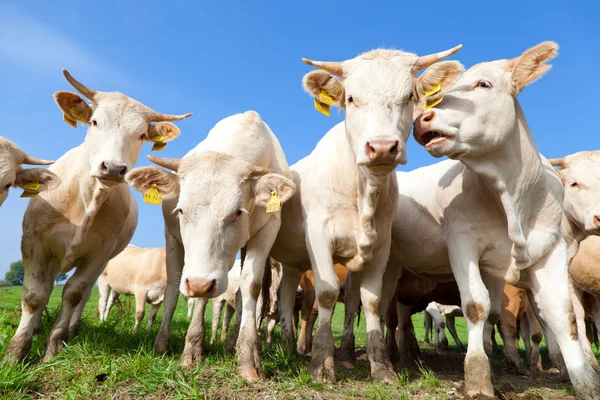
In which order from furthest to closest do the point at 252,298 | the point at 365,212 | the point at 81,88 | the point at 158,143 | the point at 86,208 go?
the point at 158,143 → the point at 81,88 → the point at 86,208 → the point at 365,212 → the point at 252,298

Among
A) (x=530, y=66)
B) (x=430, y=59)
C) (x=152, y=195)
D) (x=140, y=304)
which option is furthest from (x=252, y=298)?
(x=140, y=304)

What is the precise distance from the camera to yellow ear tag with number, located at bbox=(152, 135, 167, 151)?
6.53 meters

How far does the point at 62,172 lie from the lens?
6176mm

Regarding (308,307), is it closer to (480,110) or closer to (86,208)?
(86,208)

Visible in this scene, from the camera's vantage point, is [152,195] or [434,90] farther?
[152,195]

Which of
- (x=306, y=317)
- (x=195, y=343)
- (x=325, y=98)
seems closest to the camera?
(x=195, y=343)

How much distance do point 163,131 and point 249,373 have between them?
3.35 m

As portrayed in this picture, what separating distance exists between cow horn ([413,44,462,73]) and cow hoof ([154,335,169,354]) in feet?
13.5

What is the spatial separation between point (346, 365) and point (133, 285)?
1194 centimetres

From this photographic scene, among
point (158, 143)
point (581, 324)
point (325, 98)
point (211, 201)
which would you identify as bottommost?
point (581, 324)

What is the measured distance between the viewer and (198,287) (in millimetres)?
4312

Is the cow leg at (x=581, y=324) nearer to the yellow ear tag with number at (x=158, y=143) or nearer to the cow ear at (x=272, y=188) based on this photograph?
the cow ear at (x=272, y=188)

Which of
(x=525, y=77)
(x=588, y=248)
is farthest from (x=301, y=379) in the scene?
(x=588, y=248)

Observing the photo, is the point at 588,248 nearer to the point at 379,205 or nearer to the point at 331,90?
the point at 379,205
